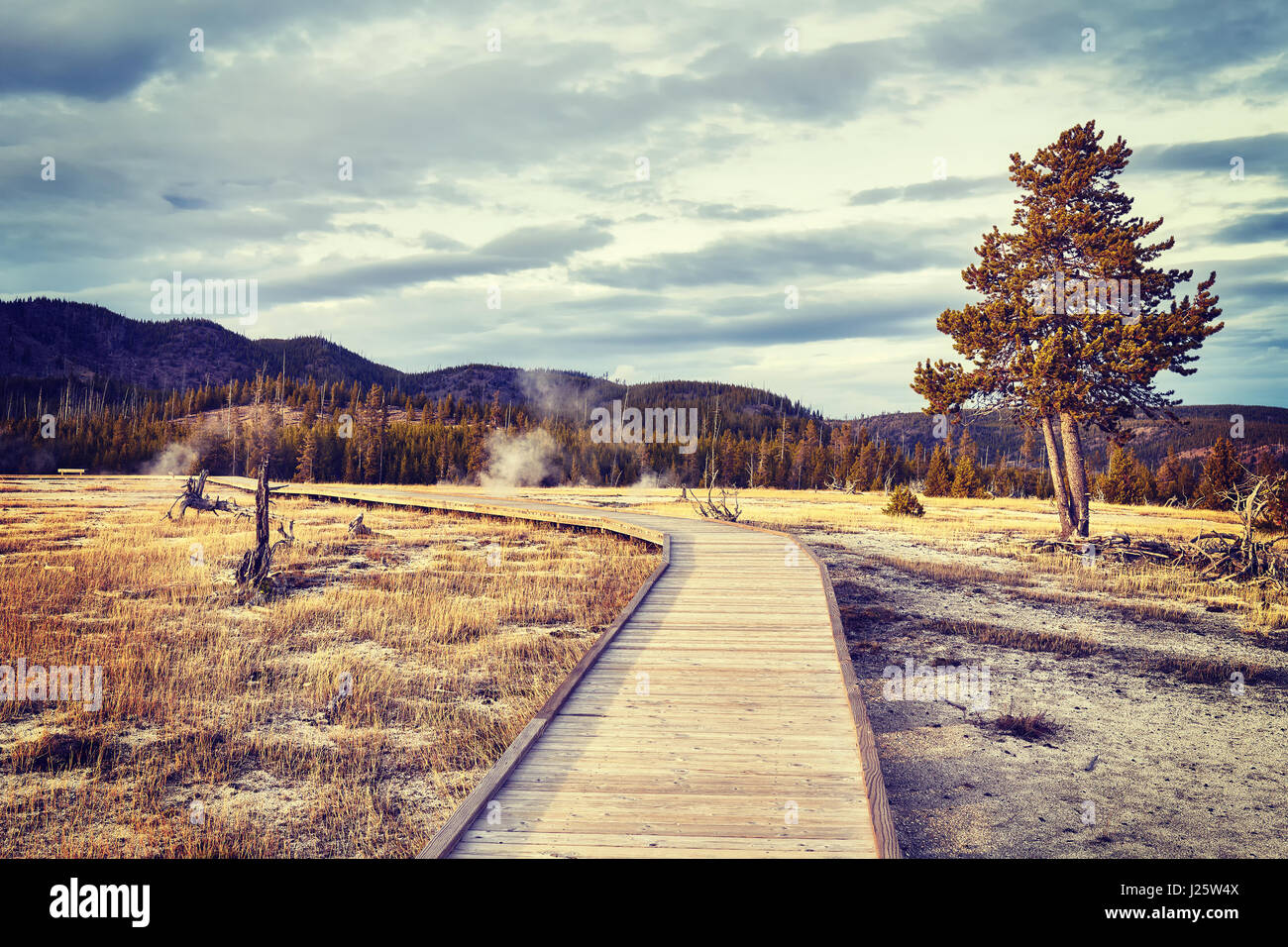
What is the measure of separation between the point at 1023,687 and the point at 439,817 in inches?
307

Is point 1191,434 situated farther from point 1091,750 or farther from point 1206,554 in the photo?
point 1091,750

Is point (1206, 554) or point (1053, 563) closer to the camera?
point (1206, 554)

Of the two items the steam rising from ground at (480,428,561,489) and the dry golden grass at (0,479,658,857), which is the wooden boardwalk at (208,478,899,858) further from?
the steam rising from ground at (480,428,561,489)

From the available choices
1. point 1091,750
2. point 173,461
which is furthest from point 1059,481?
point 173,461

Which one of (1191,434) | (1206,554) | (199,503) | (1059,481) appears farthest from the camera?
(1191,434)

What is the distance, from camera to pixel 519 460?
86125 millimetres

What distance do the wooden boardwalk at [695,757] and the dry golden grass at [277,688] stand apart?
1.29 metres

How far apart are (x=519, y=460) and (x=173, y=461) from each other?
159 ft

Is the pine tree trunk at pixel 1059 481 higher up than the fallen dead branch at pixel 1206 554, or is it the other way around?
the pine tree trunk at pixel 1059 481

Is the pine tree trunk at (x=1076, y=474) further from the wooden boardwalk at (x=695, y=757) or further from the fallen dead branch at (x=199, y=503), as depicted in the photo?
the fallen dead branch at (x=199, y=503)

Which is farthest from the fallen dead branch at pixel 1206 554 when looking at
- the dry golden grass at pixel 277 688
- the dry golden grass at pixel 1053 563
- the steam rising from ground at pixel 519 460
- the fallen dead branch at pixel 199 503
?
the steam rising from ground at pixel 519 460

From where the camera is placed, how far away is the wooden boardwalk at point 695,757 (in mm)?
4656

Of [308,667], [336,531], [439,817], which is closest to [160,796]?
[439,817]
